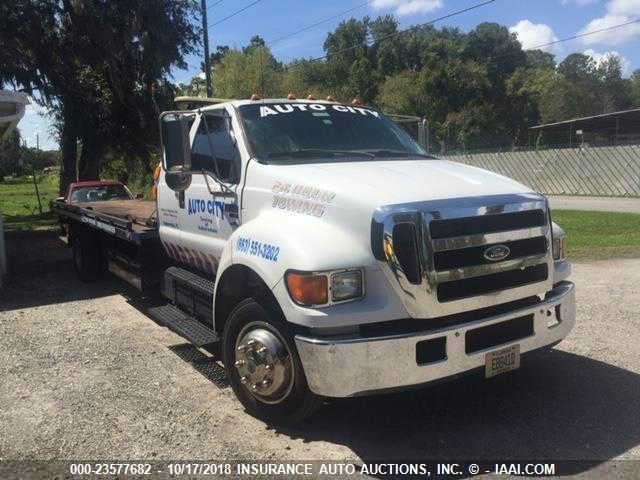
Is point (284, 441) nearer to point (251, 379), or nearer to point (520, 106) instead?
point (251, 379)

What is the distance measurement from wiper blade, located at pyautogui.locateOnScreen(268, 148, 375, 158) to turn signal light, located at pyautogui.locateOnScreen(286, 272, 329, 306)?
1.43 m

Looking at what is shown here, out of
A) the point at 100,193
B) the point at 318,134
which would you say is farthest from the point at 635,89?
the point at 318,134

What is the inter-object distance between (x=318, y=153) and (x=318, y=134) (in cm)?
29

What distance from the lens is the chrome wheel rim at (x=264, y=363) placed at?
4016mm

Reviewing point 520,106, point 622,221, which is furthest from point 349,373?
point 520,106

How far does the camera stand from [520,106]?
70.2 meters

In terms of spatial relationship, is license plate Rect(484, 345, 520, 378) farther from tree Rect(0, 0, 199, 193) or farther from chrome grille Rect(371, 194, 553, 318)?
tree Rect(0, 0, 199, 193)

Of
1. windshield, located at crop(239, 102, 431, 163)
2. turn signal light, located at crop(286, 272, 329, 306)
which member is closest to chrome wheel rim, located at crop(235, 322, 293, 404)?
turn signal light, located at crop(286, 272, 329, 306)

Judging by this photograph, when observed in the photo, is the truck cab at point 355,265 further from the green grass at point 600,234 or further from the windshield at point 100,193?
the windshield at point 100,193

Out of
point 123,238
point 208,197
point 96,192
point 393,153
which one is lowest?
point 123,238

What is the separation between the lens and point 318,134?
518cm

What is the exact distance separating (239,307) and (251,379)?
499 millimetres

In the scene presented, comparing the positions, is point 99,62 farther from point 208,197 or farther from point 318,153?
point 318,153

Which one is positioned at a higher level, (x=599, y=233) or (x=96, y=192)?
(x=96, y=192)
